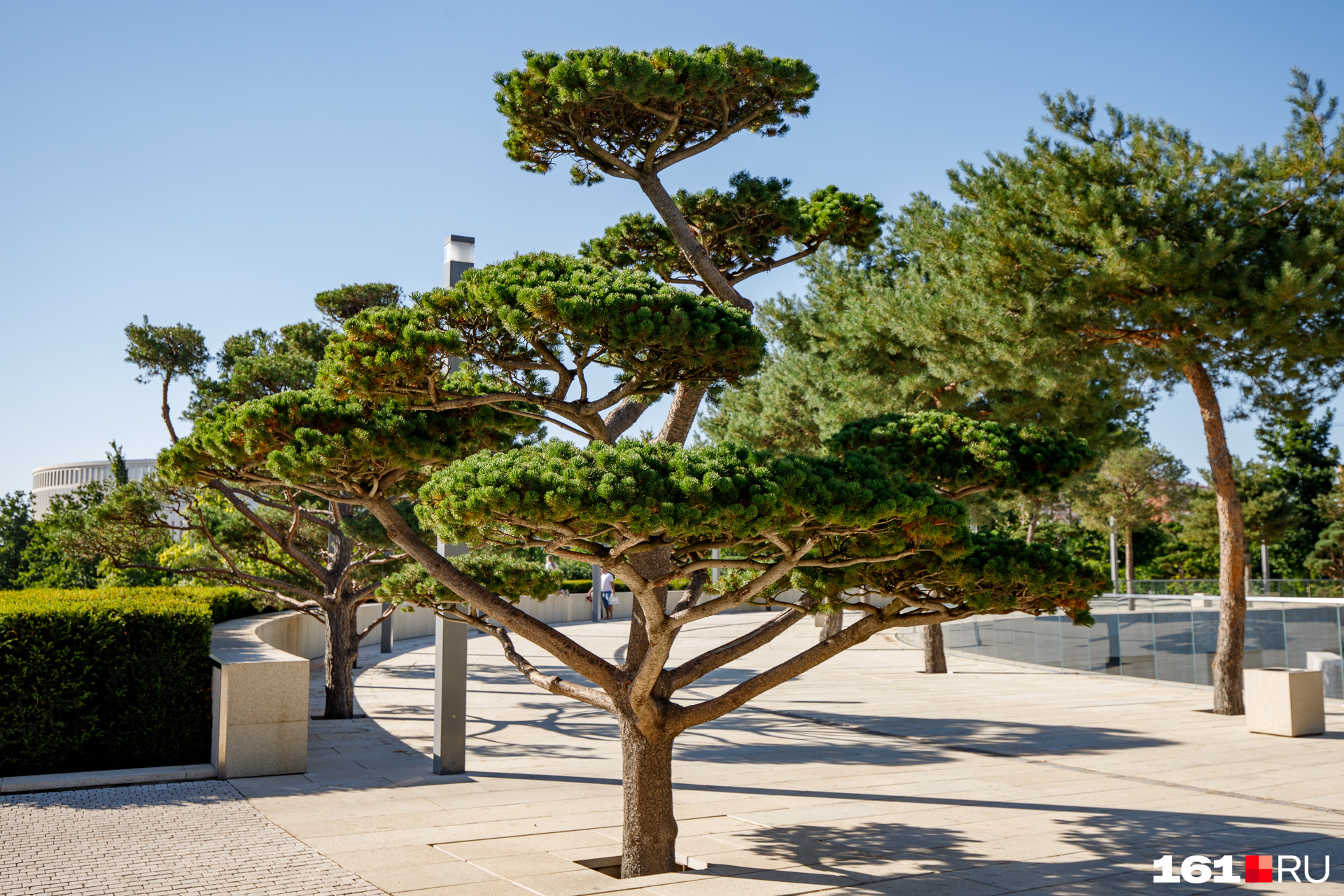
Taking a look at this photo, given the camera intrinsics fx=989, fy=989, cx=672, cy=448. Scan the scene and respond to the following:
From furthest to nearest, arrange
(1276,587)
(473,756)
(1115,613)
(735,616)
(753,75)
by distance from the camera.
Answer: (735,616) < (1276,587) < (1115,613) < (473,756) < (753,75)

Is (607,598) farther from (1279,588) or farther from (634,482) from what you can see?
(634,482)

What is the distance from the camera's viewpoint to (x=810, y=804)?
366 inches

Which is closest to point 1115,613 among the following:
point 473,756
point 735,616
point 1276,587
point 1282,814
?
point 1276,587

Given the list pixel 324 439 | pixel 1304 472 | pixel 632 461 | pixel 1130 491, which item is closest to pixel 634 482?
pixel 632 461

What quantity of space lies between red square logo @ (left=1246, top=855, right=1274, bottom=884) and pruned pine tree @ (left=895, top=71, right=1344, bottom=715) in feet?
22.7

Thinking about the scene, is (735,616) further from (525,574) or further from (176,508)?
(525,574)

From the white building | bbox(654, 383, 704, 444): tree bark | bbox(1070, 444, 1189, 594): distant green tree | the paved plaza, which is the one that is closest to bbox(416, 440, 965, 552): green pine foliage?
bbox(654, 383, 704, 444): tree bark

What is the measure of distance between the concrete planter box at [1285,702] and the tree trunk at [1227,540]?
4.31 feet

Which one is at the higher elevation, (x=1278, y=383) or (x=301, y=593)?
(x=1278, y=383)

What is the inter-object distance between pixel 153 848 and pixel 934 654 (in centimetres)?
1745

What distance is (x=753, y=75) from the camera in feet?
22.8

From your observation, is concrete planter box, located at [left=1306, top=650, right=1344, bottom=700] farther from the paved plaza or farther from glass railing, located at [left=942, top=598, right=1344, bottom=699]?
the paved plaza

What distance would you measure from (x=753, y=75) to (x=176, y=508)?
1055 centimetres

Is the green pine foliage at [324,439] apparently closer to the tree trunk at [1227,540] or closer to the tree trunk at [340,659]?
the tree trunk at [340,659]
